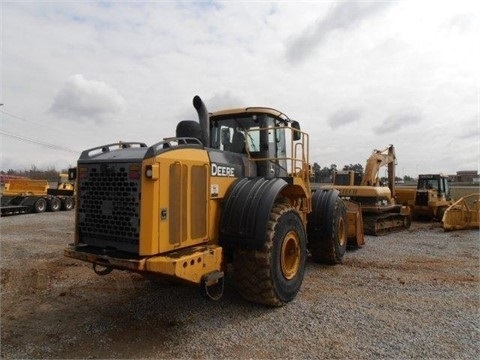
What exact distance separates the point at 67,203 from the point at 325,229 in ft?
67.4

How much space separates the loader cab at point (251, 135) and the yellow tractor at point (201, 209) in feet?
0.06

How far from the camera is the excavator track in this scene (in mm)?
12445

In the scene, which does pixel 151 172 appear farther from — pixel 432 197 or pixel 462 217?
pixel 432 197

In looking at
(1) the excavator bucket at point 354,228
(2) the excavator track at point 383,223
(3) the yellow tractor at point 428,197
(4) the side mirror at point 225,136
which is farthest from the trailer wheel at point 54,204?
(4) the side mirror at point 225,136

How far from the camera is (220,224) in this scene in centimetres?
509

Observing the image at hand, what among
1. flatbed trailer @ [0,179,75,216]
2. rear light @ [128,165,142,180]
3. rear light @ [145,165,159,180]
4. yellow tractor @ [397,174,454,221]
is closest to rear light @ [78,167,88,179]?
rear light @ [128,165,142,180]

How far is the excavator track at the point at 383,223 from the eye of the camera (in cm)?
A: 1245

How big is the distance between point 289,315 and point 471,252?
22.9 feet

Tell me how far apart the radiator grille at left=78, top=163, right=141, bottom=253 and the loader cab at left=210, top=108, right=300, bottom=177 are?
2.28 m

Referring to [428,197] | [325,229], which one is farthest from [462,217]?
[325,229]

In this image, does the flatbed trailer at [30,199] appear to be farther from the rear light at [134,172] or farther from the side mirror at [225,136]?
the rear light at [134,172]

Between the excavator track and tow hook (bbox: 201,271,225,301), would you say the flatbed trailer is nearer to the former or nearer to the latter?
the excavator track

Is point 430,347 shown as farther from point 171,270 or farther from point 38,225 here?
point 38,225

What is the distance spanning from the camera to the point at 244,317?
4934 millimetres
